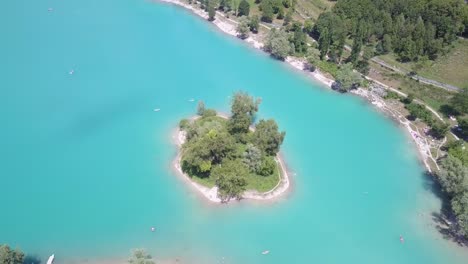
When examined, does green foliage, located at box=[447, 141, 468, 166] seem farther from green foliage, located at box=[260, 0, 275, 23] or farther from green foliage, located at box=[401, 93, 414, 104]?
green foliage, located at box=[260, 0, 275, 23]

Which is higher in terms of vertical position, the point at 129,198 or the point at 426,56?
the point at 426,56

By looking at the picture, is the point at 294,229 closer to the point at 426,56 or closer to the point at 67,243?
the point at 67,243

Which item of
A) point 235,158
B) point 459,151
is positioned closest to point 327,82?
point 459,151

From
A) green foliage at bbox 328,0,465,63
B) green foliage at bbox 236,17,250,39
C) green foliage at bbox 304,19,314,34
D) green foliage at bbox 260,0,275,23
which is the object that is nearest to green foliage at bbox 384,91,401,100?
green foliage at bbox 328,0,465,63

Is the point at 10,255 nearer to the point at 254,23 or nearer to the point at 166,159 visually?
the point at 166,159

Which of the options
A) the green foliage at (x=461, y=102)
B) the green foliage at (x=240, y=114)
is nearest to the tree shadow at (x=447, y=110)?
the green foliage at (x=461, y=102)

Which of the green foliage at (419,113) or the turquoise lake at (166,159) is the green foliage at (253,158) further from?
the green foliage at (419,113)

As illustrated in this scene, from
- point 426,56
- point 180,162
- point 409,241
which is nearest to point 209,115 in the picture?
point 180,162
